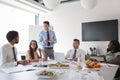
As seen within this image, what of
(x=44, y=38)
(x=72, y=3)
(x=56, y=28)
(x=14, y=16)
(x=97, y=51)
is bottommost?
(x=97, y=51)

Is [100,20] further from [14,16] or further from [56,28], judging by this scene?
[14,16]

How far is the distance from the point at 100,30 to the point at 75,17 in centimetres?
106

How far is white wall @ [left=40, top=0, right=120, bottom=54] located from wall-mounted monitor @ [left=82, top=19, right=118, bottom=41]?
0.16 metres

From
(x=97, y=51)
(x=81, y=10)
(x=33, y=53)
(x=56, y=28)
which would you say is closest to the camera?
(x=33, y=53)

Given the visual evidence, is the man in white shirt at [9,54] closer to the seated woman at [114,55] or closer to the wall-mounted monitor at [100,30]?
the seated woman at [114,55]

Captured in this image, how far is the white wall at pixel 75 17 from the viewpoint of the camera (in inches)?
208

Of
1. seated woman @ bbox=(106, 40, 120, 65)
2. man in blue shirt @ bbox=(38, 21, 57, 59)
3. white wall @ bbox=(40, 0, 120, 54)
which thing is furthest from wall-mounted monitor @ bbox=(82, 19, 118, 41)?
seated woman @ bbox=(106, 40, 120, 65)

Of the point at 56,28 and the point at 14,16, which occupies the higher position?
the point at 14,16

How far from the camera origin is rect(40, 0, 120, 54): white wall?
529 centimetres

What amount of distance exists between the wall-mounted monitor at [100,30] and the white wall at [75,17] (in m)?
0.16

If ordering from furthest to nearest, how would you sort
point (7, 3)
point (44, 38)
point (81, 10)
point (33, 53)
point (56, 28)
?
point (56, 28) < point (81, 10) < point (7, 3) < point (44, 38) < point (33, 53)

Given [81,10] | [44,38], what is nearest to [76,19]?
[81,10]

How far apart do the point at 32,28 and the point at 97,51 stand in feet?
8.52

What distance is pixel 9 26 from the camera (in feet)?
18.3
